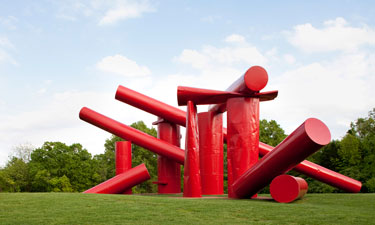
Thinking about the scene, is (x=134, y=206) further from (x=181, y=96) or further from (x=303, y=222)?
(x=181, y=96)

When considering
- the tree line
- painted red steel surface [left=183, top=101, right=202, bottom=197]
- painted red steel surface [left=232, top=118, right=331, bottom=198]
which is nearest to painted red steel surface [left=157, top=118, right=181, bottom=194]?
painted red steel surface [left=183, top=101, right=202, bottom=197]

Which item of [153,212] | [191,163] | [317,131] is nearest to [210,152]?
[191,163]

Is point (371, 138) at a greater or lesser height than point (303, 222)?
greater

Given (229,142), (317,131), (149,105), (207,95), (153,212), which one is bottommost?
(153,212)

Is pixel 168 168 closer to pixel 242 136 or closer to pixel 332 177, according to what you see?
pixel 242 136

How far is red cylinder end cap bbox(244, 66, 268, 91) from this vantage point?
1345 cm

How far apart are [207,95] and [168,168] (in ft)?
22.2

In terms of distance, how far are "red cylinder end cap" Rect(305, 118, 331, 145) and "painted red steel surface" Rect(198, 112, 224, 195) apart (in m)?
7.52

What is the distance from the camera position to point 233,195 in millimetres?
13062

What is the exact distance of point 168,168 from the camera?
64.7 feet

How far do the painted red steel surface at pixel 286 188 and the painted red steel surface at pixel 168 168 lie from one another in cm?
885

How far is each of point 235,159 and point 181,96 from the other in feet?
10.0

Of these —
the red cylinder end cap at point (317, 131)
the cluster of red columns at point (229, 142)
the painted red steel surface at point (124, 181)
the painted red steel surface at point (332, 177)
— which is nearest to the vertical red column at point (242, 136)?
the cluster of red columns at point (229, 142)

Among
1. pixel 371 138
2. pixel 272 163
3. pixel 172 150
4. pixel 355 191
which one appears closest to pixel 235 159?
pixel 272 163
